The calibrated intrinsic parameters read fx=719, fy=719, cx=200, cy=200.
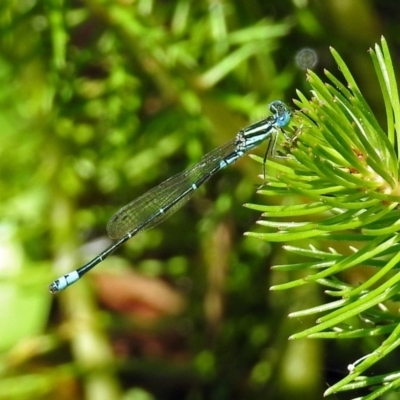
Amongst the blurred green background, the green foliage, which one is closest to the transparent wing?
the blurred green background

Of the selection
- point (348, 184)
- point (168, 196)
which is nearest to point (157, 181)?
point (168, 196)

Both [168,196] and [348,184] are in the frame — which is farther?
[168,196]

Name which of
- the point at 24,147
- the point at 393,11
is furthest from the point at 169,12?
the point at 393,11

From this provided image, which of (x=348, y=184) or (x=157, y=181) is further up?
(x=157, y=181)

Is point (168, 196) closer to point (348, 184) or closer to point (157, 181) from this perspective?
point (157, 181)

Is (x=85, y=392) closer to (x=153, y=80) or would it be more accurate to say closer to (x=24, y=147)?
(x=24, y=147)

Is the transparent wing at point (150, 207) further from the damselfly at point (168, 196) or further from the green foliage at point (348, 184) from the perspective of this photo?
the green foliage at point (348, 184)

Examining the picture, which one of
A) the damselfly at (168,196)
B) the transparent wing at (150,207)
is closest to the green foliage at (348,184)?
the damselfly at (168,196)

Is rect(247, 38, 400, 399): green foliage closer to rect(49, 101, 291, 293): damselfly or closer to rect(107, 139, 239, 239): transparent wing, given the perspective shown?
rect(49, 101, 291, 293): damselfly
